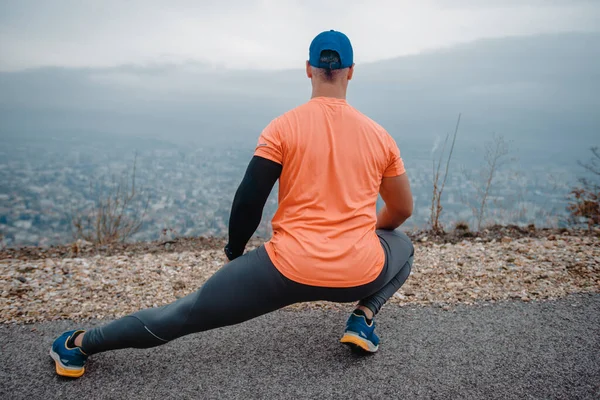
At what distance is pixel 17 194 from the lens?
12.1 meters

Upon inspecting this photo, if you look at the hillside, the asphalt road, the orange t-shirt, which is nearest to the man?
the orange t-shirt

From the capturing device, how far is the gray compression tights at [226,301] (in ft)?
6.55

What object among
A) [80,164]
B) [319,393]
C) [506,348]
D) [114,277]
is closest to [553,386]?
[506,348]

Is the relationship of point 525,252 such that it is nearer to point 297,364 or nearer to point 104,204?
point 297,364

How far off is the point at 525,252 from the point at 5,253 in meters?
5.88

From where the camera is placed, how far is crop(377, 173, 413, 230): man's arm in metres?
2.25

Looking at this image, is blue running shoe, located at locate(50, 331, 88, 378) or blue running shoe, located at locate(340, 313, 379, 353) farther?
blue running shoe, located at locate(340, 313, 379, 353)

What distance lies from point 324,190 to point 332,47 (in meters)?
0.73

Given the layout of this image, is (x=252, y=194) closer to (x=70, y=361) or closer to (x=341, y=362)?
(x=341, y=362)

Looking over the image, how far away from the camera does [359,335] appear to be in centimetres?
237

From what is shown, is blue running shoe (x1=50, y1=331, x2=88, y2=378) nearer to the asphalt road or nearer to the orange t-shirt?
the asphalt road

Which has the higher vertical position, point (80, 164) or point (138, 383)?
point (138, 383)

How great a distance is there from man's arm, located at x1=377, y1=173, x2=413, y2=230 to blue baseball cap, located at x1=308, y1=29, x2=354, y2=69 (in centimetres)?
66

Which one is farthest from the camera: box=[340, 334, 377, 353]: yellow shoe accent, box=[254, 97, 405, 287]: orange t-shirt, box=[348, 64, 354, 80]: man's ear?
box=[340, 334, 377, 353]: yellow shoe accent
